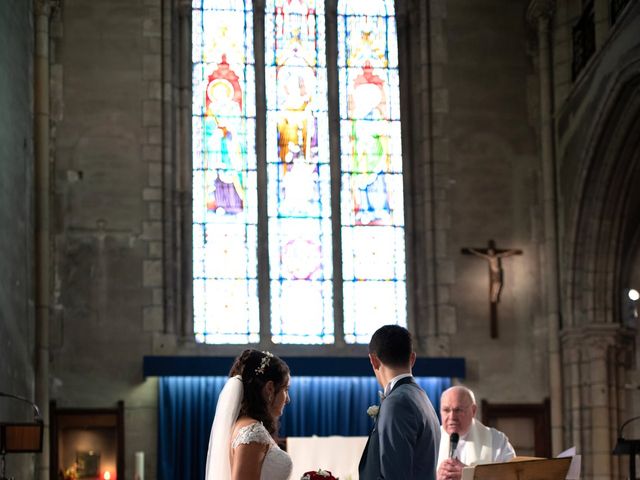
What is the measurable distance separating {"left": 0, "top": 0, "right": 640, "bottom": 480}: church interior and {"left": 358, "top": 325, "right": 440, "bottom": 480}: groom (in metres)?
7.53

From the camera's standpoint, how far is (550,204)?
1323 centimetres

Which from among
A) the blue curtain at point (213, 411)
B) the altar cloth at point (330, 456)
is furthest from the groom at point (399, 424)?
the blue curtain at point (213, 411)

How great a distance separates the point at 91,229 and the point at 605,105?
523 cm

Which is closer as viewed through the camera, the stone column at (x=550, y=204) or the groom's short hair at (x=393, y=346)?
the groom's short hair at (x=393, y=346)

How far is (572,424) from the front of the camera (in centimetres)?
1272

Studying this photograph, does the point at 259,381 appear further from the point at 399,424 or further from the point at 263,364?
the point at 399,424

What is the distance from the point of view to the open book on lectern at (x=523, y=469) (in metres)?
5.51

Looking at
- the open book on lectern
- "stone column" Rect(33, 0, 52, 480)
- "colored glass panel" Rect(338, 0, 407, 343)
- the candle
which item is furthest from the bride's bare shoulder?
"colored glass panel" Rect(338, 0, 407, 343)

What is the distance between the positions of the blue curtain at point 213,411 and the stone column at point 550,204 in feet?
3.68

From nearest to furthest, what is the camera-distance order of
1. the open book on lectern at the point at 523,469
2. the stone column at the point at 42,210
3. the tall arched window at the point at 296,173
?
the open book on lectern at the point at 523,469 → the stone column at the point at 42,210 → the tall arched window at the point at 296,173

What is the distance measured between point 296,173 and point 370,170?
814 millimetres

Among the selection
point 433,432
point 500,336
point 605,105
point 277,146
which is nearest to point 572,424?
point 500,336

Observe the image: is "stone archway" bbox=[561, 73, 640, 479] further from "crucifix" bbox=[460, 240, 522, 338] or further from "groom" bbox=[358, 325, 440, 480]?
"groom" bbox=[358, 325, 440, 480]

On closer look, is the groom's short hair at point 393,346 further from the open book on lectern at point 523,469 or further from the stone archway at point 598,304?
the stone archway at point 598,304
